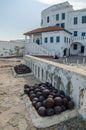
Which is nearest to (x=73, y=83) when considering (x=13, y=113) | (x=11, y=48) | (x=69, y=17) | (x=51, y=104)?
(x=51, y=104)

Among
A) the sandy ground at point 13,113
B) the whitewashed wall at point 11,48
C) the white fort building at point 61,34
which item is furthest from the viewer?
the white fort building at point 61,34

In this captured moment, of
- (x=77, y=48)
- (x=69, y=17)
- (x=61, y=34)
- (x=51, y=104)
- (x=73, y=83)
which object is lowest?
(x=51, y=104)

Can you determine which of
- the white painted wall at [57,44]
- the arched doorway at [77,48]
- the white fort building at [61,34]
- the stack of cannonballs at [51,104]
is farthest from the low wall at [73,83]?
the arched doorway at [77,48]

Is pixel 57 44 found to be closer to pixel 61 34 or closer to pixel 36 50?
pixel 61 34

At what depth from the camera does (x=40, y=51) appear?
28.6 metres

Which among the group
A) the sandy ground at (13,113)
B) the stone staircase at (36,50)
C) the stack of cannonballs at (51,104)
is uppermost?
the stone staircase at (36,50)

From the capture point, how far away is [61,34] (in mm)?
29375

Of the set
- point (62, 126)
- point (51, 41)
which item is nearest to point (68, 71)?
point (62, 126)

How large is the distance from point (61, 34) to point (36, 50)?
547cm

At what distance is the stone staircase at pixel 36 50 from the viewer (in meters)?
28.2

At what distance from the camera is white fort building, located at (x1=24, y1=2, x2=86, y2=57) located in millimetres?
29875

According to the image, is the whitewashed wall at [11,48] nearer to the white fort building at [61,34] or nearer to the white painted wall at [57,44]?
the white fort building at [61,34]

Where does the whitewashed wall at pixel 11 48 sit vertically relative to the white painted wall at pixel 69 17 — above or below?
below

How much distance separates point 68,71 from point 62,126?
220 centimetres
